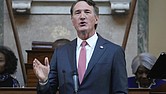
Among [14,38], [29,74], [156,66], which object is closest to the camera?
[156,66]

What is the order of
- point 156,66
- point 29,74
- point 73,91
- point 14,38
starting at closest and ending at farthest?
point 73,91 < point 156,66 < point 29,74 < point 14,38

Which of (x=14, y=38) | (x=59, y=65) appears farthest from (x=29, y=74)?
(x=59, y=65)

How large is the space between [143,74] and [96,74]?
2005 millimetres

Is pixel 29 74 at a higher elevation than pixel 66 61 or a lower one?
lower

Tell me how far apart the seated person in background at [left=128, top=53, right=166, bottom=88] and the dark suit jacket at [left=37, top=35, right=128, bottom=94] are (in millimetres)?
1849

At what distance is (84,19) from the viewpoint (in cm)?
394

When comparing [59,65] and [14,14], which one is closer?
[59,65]

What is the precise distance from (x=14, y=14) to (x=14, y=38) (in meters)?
0.32

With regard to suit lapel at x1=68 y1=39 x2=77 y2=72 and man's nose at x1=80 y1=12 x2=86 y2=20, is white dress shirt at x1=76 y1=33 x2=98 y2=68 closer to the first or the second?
suit lapel at x1=68 y1=39 x2=77 y2=72

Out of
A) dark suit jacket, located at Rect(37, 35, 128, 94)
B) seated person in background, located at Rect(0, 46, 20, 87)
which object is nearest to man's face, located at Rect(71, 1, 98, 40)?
→ dark suit jacket, located at Rect(37, 35, 128, 94)

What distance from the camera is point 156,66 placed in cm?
474

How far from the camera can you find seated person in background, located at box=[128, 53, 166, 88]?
5.75 m

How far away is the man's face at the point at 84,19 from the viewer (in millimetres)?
3943

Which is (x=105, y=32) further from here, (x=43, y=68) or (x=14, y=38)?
(x=43, y=68)
